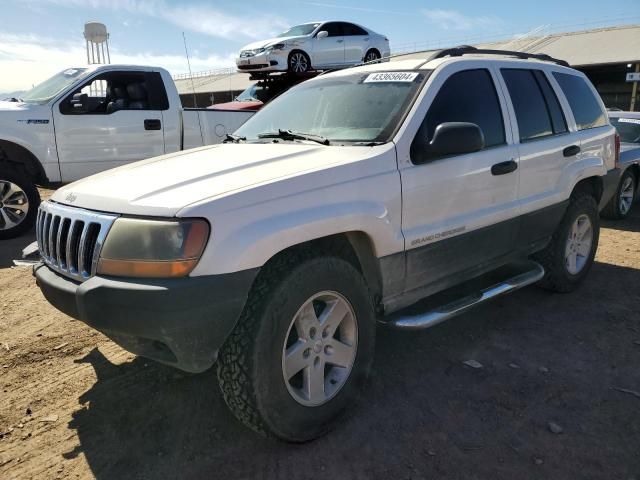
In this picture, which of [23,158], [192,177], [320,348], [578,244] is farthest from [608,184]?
[23,158]

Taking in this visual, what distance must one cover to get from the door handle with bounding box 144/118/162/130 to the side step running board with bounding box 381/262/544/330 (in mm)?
4996

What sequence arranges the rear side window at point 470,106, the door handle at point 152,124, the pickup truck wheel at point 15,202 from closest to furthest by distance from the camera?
1. the rear side window at point 470,106
2. the pickup truck wheel at point 15,202
3. the door handle at point 152,124

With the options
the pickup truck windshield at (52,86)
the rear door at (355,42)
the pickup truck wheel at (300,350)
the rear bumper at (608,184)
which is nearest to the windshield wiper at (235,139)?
the pickup truck wheel at (300,350)

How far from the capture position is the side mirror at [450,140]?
9.65 feet

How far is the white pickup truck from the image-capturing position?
21.4 ft

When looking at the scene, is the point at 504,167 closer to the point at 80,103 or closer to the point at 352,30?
the point at 80,103

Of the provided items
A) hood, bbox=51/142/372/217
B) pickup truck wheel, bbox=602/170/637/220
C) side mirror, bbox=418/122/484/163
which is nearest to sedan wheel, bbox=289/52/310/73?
pickup truck wheel, bbox=602/170/637/220

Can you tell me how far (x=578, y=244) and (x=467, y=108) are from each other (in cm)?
209

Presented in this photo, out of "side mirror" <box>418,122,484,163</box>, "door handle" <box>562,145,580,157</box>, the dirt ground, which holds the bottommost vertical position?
the dirt ground

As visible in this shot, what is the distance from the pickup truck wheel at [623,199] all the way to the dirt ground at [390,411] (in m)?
4.01

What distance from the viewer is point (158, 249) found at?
2.21 metres

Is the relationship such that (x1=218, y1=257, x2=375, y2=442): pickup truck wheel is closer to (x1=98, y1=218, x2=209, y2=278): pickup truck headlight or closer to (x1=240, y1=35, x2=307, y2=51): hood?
(x1=98, y1=218, x2=209, y2=278): pickup truck headlight

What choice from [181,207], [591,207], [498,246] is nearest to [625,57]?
[591,207]

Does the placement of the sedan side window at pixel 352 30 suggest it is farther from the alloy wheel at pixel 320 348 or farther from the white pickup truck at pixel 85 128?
the alloy wheel at pixel 320 348
